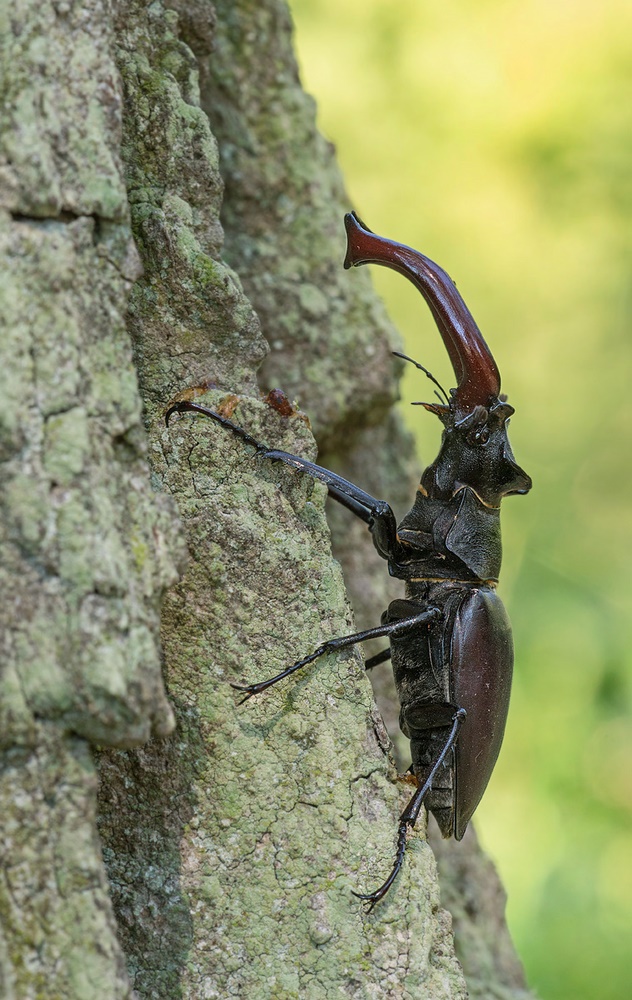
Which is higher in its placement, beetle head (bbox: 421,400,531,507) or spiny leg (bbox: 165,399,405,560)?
beetle head (bbox: 421,400,531,507)

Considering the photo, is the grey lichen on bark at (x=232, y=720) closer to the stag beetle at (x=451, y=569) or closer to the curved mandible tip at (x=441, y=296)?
the stag beetle at (x=451, y=569)

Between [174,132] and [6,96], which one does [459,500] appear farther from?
[6,96]

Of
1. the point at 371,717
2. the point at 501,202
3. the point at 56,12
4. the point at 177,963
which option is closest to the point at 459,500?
the point at 371,717

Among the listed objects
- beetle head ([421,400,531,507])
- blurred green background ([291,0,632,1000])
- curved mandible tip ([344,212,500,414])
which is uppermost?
blurred green background ([291,0,632,1000])

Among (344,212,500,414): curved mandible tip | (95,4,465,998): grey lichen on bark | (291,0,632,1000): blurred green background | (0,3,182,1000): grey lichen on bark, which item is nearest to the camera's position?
(0,3,182,1000): grey lichen on bark

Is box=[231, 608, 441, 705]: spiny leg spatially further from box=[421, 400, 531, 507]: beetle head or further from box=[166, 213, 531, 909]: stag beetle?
box=[421, 400, 531, 507]: beetle head

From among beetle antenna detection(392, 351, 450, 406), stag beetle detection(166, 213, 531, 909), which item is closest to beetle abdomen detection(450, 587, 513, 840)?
stag beetle detection(166, 213, 531, 909)

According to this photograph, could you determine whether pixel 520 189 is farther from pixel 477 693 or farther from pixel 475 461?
pixel 477 693

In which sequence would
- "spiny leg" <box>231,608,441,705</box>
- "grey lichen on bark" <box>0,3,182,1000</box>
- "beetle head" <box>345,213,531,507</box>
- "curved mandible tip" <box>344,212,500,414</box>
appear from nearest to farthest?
1. "grey lichen on bark" <box>0,3,182,1000</box>
2. "spiny leg" <box>231,608,441,705</box>
3. "curved mandible tip" <box>344,212,500,414</box>
4. "beetle head" <box>345,213,531,507</box>
